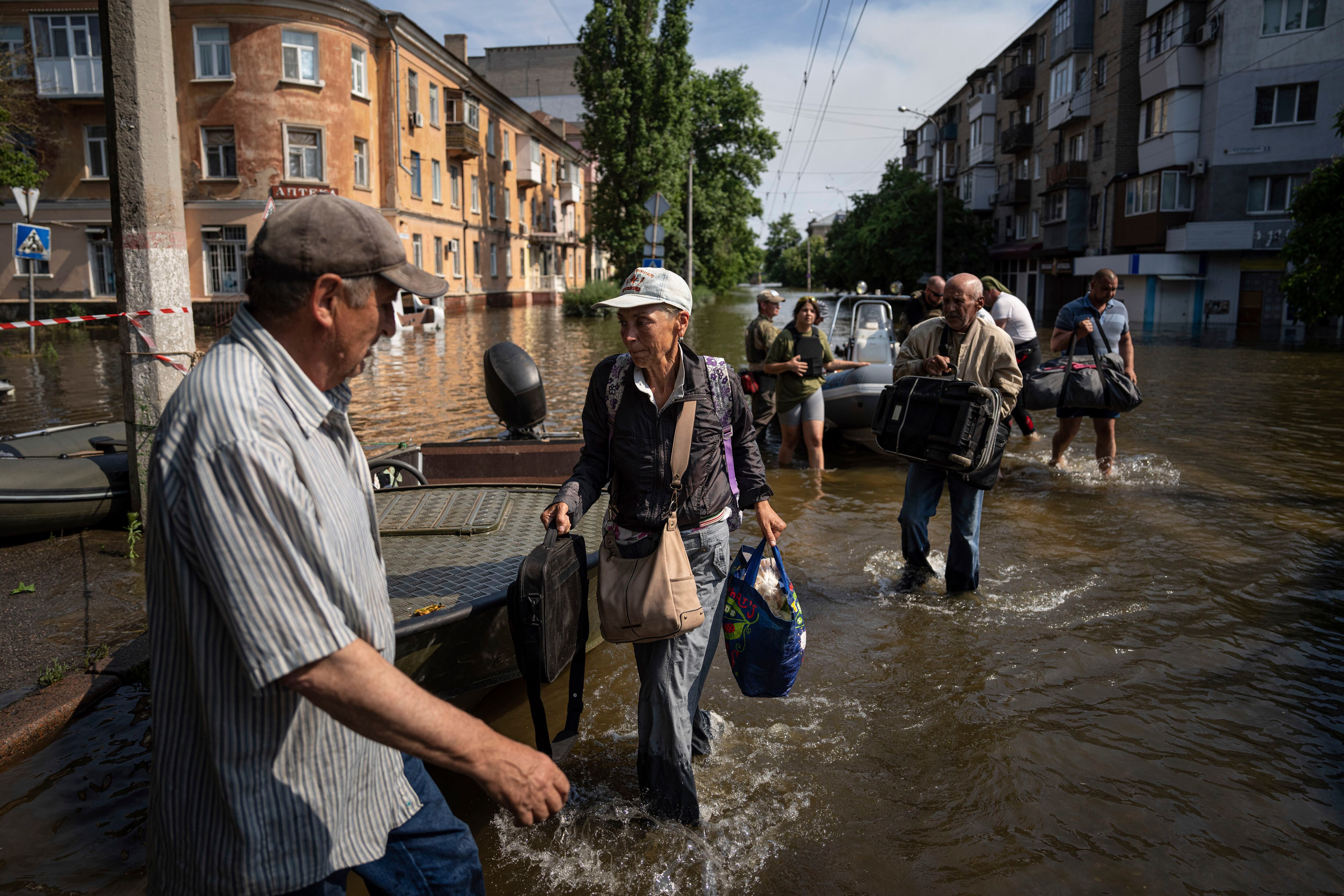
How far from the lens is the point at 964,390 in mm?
5051

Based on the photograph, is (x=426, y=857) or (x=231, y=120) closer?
(x=426, y=857)

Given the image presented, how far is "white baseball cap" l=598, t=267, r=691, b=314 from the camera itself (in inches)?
122

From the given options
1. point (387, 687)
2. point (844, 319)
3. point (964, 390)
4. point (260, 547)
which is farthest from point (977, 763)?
point (844, 319)

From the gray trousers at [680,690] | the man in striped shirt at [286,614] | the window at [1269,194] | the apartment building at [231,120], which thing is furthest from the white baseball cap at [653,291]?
the window at [1269,194]

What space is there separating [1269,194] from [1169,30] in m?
7.61

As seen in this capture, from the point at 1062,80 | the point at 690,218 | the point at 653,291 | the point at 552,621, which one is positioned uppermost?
the point at 1062,80

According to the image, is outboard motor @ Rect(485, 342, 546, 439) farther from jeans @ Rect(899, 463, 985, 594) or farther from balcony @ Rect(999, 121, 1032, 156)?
balcony @ Rect(999, 121, 1032, 156)

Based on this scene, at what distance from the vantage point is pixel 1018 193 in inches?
1988

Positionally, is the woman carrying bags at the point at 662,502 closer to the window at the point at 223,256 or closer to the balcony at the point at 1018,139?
the window at the point at 223,256

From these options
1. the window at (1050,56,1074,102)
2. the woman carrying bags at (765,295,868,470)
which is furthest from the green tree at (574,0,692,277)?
the woman carrying bags at (765,295,868,470)

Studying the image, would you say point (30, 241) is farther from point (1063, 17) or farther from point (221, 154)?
point (1063, 17)

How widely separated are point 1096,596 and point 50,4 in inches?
1406

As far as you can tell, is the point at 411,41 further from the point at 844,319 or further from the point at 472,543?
the point at 472,543

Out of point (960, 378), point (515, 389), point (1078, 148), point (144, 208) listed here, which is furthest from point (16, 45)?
point (1078, 148)
